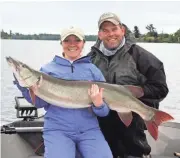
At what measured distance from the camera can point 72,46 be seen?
389 centimetres

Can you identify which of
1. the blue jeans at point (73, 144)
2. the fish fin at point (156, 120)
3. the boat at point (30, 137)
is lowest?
the boat at point (30, 137)

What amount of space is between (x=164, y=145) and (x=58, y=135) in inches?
82.7

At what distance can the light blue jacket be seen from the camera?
375cm

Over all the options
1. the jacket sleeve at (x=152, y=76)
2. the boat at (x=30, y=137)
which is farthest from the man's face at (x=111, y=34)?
the boat at (x=30, y=137)

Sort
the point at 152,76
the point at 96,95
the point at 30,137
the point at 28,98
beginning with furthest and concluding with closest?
1. the point at 30,137
2. the point at 152,76
3. the point at 28,98
4. the point at 96,95

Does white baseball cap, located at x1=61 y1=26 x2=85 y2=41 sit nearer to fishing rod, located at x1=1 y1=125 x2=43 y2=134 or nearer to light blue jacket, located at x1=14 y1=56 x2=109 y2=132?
light blue jacket, located at x1=14 y1=56 x2=109 y2=132

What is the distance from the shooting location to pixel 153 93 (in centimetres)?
419

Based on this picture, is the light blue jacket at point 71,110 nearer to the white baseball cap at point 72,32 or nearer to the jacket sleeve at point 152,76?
the white baseball cap at point 72,32

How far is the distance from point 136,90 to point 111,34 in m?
0.64

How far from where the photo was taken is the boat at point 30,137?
480 cm

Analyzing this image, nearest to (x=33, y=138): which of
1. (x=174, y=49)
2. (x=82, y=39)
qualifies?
(x=82, y=39)

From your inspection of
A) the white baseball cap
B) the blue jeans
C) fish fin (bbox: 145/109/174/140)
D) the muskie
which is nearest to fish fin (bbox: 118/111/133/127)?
the muskie

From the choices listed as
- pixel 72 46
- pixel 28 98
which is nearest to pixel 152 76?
pixel 72 46

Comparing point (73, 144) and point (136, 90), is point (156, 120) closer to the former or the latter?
point (136, 90)
